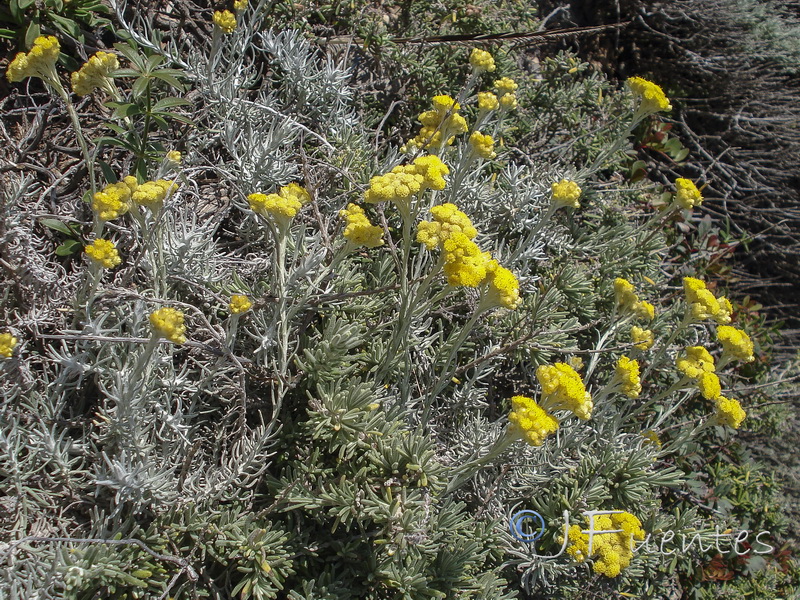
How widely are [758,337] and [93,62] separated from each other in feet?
11.8

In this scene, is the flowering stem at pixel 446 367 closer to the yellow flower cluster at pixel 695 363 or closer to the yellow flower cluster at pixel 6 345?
the yellow flower cluster at pixel 695 363

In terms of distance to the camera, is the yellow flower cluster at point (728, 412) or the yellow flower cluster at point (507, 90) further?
the yellow flower cluster at point (507, 90)

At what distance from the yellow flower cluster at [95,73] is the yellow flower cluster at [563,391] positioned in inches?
62.5

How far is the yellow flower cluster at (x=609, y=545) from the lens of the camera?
6.67ft

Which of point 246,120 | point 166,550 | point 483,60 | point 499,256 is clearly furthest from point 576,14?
point 166,550

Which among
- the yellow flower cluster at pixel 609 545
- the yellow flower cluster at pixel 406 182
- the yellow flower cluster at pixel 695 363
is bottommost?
the yellow flower cluster at pixel 609 545

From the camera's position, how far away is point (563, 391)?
1676 mm

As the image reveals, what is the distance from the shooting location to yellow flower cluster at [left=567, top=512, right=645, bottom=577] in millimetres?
2033

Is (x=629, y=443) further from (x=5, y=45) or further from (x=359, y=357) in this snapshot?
(x=5, y=45)

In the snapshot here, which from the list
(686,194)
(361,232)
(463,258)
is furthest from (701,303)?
(361,232)

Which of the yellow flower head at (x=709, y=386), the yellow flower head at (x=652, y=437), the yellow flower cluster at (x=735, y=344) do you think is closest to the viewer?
the yellow flower head at (x=709, y=386)

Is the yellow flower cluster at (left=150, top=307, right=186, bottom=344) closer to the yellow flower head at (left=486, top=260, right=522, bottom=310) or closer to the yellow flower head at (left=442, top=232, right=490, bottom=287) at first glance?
the yellow flower head at (left=442, top=232, right=490, bottom=287)

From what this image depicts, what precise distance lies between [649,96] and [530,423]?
5.44 ft

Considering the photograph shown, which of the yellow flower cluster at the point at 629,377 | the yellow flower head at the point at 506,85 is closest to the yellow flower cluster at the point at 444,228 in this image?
the yellow flower cluster at the point at 629,377
